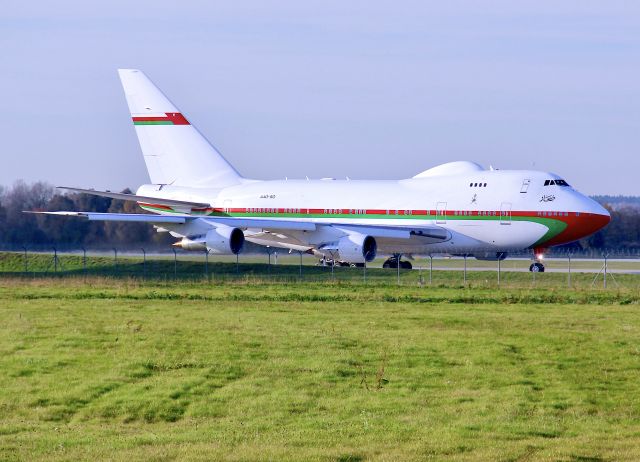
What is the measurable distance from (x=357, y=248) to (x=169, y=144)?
16.4 meters

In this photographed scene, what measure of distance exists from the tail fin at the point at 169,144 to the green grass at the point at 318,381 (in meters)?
29.7

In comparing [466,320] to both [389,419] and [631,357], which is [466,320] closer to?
[631,357]

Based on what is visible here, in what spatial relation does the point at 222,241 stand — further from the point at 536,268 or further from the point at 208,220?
the point at 536,268

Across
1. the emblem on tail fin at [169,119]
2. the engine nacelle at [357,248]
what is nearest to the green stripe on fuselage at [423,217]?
the engine nacelle at [357,248]

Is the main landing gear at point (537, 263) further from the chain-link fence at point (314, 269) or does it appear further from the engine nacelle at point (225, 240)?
the engine nacelle at point (225, 240)

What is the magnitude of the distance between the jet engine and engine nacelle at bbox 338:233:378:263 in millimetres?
4643

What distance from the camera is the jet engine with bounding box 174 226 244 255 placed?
177 feet

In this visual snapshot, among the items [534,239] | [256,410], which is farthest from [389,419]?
[534,239]

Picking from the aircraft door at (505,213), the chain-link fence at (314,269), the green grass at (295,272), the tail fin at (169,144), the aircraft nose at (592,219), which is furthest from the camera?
the tail fin at (169,144)

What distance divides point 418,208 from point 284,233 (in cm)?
649

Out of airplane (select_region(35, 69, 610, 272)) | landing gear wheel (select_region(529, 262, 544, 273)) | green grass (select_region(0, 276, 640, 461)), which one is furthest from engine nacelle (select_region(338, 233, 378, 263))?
green grass (select_region(0, 276, 640, 461))

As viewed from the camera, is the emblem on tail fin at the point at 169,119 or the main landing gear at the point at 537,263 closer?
the main landing gear at the point at 537,263

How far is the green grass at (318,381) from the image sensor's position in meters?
15.7

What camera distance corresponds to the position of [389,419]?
17.8 meters
